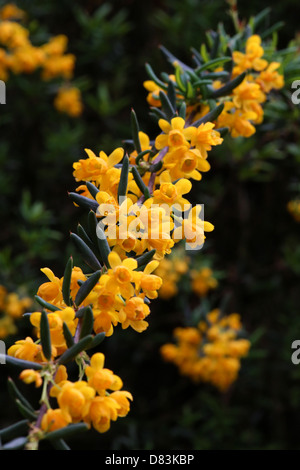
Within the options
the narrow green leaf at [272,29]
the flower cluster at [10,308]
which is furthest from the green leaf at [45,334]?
the flower cluster at [10,308]

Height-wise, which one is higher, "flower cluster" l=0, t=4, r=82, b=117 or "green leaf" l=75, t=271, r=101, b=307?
"flower cluster" l=0, t=4, r=82, b=117

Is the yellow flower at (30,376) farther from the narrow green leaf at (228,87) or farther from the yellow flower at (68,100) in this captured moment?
the yellow flower at (68,100)

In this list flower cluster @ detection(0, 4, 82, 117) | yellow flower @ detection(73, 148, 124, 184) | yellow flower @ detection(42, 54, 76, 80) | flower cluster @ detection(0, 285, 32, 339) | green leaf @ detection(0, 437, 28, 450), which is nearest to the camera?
green leaf @ detection(0, 437, 28, 450)

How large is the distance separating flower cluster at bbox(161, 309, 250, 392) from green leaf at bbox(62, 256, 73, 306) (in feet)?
5.41

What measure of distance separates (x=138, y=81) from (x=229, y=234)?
131 cm

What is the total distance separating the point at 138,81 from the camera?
3.37 metres

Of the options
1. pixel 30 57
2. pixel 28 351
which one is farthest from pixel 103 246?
pixel 30 57

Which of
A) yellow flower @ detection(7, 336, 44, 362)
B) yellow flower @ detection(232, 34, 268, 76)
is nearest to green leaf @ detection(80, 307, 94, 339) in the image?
yellow flower @ detection(7, 336, 44, 362)

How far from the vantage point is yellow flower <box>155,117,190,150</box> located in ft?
3.68

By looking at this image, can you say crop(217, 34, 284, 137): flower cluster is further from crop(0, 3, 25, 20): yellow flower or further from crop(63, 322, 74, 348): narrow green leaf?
crop(0, 3, 25, 20): yellow flower

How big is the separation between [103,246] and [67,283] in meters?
0.11

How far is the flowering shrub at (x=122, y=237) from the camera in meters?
0.84

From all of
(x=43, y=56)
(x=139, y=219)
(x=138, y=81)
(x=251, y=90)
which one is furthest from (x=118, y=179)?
(x=138, y=81)

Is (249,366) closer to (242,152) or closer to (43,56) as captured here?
(242,152)
